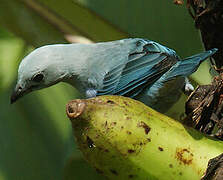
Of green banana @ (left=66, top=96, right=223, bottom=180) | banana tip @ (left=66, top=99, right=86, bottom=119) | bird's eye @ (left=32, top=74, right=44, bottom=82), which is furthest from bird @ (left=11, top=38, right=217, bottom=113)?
banana tip @ (left=66, top=99, right=86, bottom=119)

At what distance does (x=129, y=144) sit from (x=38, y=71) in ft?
2.71

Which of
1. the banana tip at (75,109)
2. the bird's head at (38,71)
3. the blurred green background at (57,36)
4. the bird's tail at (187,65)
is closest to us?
the banana tip at (75,109)

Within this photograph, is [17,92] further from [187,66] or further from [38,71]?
[187,66]

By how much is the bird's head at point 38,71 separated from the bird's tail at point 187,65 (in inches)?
17.3

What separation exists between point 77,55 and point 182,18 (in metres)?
0.46

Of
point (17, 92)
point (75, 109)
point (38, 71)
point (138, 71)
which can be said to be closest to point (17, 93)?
point (17, 92)

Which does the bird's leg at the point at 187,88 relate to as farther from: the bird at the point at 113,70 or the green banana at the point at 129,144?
the green banana at the point at 129,144

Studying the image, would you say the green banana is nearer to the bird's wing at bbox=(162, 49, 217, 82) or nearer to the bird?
the bird's wing at bbox=(162, 49, 217, 82)

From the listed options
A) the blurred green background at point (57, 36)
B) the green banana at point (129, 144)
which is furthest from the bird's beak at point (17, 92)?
the green banana at point (129, 144)

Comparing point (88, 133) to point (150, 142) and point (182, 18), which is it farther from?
point (182, 18)

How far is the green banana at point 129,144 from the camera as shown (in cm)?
103

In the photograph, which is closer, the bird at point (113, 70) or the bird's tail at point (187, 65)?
the bird's tail at point (187, 65)

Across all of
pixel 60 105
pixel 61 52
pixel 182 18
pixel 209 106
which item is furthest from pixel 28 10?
pixel 209 106

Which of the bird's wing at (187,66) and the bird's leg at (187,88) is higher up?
the bird's wing at (187,66)
